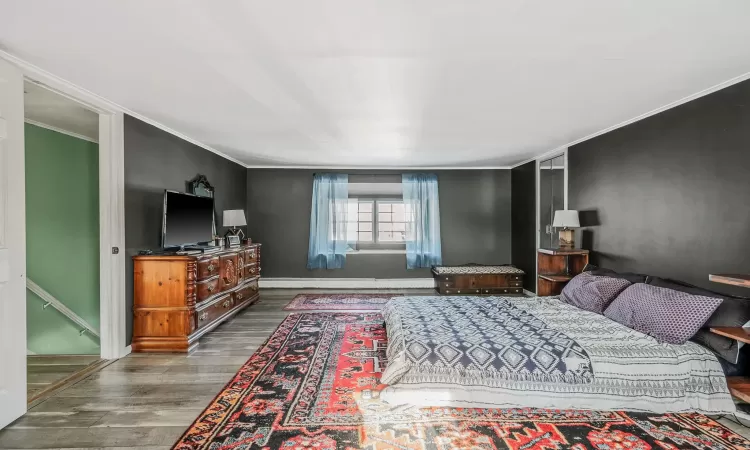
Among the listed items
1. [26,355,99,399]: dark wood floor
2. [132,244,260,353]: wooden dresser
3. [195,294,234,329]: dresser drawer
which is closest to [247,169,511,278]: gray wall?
[195,294,234,329]: dresser drawer

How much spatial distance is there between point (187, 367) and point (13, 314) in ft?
4.29

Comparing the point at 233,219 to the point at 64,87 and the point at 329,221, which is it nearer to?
the point at 329,221

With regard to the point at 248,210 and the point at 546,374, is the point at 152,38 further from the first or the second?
the point at 248,210

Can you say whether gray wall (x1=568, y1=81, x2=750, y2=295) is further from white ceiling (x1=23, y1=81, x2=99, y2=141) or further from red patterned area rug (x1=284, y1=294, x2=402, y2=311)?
white ceiling (x1=23, y1=81, x2=99, y2=141)

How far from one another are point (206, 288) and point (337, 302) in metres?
2.19

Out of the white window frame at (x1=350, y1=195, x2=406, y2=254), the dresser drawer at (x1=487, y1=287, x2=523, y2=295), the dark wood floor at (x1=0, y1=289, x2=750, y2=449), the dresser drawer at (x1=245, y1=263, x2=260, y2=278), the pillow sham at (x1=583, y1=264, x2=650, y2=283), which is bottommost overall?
the dark wood floor at (x1=0, y1=289, x2=750, y2=449)

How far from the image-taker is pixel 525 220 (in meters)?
6.32

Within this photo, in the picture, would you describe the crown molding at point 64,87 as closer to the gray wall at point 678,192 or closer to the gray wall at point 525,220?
the gray wall at point 678,192

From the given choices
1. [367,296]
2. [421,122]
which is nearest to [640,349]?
[421,122]

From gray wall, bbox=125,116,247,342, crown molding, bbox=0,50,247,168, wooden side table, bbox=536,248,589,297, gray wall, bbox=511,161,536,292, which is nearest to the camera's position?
crown molding, bbox=0,50,247,168

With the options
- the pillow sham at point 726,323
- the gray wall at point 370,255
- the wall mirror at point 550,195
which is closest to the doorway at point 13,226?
the gray wall at point 370,255

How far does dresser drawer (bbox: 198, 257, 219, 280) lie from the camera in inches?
151

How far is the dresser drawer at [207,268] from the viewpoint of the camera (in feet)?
12.5

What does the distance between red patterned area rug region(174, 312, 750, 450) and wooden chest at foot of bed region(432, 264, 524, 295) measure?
3531 millimetres
